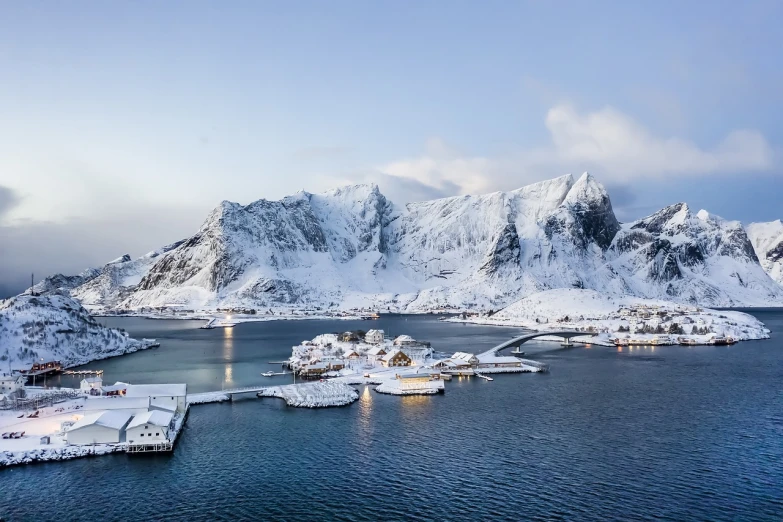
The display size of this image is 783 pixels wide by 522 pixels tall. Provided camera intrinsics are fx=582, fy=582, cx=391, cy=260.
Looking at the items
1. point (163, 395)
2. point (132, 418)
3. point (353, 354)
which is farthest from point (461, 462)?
point (353, 354)

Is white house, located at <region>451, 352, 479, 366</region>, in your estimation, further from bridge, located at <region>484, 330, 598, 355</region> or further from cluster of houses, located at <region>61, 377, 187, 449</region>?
cluster of houses, located at <region>61, 377, 187, 449</region>

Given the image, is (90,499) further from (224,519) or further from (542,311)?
(542,311)

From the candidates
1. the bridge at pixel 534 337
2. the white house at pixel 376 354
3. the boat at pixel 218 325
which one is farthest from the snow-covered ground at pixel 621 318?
the boat at pixel 218 325

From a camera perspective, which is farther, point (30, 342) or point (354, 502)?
point (30, 342)

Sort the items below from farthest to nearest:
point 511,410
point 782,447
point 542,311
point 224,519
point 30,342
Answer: point 542,311
point 30,342
point 511,410
point 782,447
point 224,519

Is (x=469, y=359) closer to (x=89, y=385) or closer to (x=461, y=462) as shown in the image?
(x=461, y=462)

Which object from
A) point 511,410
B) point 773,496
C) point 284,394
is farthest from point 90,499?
point 773,496
